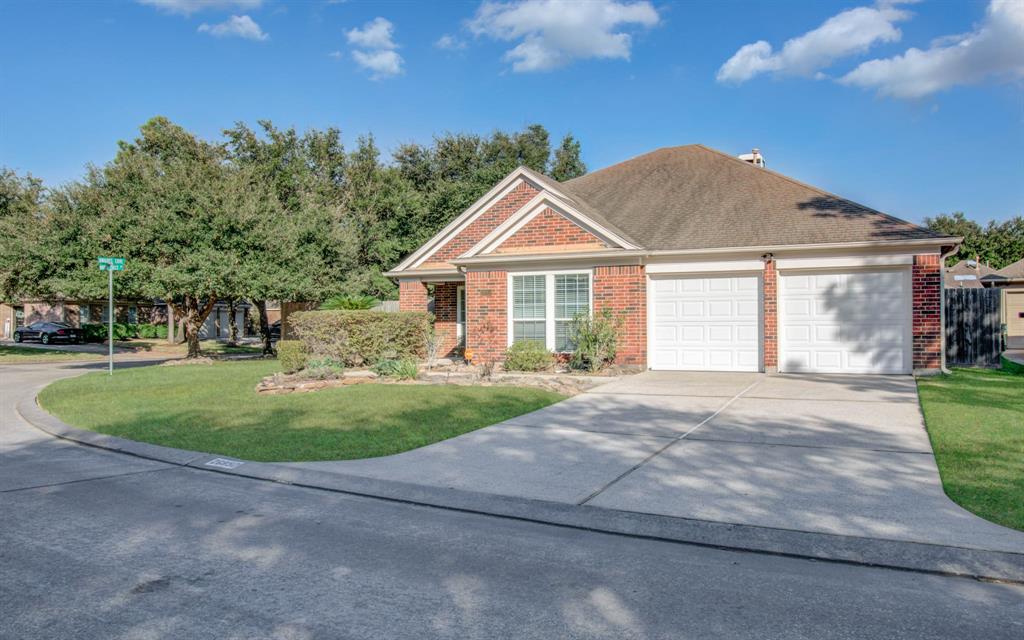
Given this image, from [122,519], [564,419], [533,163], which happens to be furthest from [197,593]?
[533,163]

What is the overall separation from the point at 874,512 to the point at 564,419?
4970mm

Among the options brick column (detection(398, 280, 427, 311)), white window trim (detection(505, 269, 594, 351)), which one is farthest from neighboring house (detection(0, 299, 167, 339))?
white window trim (detection(505, 269, 594, 351))

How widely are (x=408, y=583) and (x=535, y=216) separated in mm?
13534

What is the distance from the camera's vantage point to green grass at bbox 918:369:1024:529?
18.3ft

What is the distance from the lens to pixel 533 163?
4416cm

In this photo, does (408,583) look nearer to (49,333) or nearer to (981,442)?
(981,442)

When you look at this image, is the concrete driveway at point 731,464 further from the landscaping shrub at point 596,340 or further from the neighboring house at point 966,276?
the neighboring house at point 966,276

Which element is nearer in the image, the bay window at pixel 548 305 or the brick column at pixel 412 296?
the bay window at pixel 548 305

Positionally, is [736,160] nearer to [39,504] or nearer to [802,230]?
[802,230]

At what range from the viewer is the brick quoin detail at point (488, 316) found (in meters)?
17.1

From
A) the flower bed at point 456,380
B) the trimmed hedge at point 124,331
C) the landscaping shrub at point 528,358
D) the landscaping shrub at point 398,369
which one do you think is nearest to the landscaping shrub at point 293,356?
the flower bed at point 456,380

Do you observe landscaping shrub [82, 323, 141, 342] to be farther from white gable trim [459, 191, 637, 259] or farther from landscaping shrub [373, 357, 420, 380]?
landscaping shrub [373, 357, 420, 380]

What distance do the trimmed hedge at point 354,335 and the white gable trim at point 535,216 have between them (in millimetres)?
2665

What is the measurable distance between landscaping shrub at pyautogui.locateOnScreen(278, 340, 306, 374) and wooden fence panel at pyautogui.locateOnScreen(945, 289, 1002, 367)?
16.6 meters
